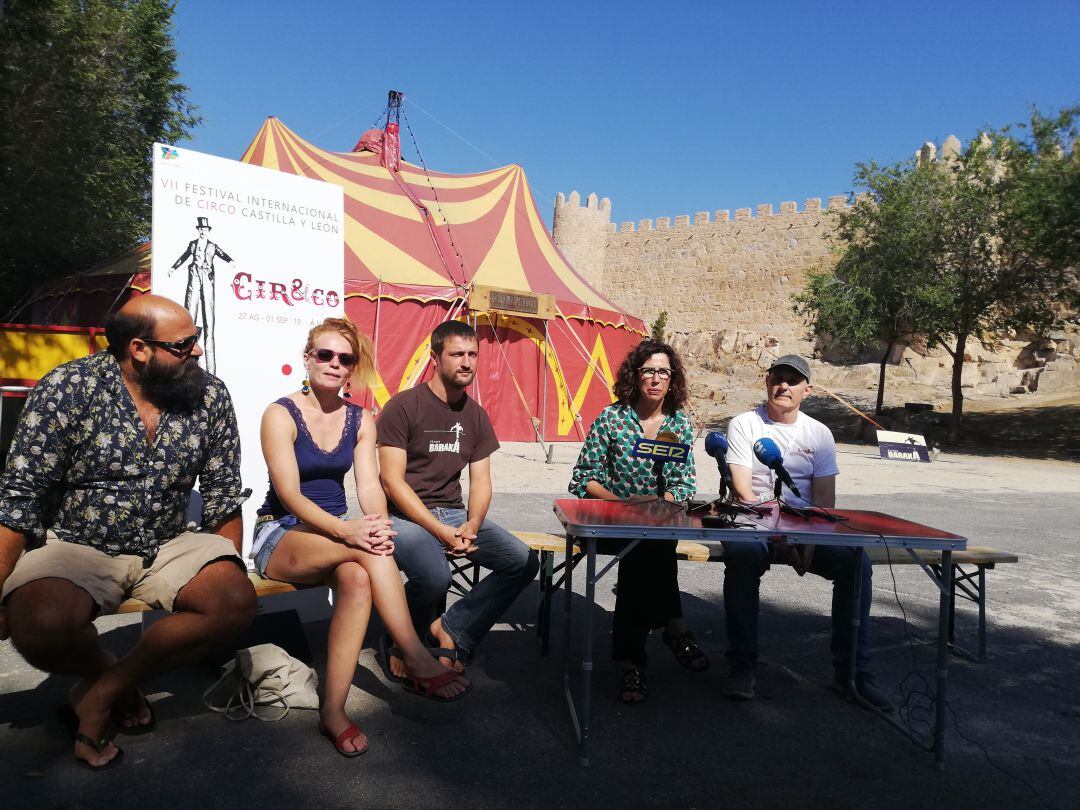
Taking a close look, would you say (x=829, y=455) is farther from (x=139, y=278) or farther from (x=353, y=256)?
(x=139, y=278)

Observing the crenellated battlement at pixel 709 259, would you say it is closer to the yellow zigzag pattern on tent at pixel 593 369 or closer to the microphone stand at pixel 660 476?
the yellow zigzag pattern on tent at pixel 593 369

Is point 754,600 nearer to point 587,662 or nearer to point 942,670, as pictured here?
point 942,670

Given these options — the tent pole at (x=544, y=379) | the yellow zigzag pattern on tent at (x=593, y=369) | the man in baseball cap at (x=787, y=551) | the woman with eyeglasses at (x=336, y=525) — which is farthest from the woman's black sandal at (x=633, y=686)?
the yellow zigzag pattern on tent at (x=593, y=369)

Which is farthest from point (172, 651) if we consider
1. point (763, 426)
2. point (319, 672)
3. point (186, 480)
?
point (763, 426)

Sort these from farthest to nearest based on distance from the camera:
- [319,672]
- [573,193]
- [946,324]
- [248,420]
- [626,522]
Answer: [573,193]
[946,324]
[248,420]
[319,672]
[626,522]

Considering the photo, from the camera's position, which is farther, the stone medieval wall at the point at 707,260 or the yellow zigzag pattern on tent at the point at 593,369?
the stone medieval wall at the point at 707,260

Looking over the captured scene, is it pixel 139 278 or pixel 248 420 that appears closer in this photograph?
pixel 248 420

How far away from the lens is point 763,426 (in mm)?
3217

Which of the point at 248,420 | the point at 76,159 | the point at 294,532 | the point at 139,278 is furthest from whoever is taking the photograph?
the point at 76,159

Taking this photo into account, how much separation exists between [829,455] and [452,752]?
6.07ft

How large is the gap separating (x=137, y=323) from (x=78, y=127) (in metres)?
13.7

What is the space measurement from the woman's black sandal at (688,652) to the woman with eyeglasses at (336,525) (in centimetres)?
86

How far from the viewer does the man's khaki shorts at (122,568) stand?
2096mm

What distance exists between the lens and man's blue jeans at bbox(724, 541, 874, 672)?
2.82 meters
